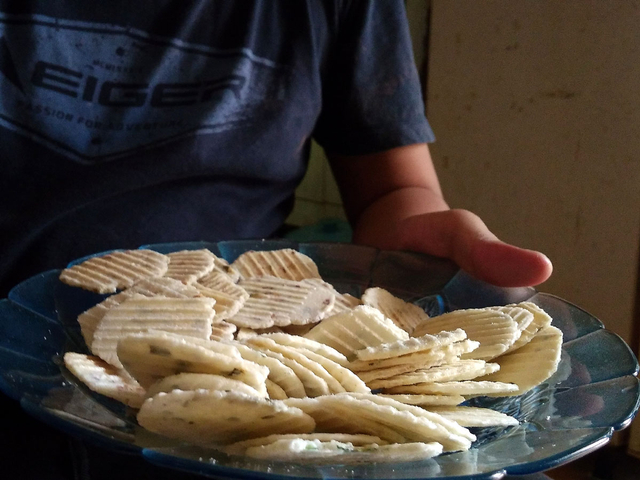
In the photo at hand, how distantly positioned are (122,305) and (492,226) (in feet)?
Answer: 3.38

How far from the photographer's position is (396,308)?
57cm

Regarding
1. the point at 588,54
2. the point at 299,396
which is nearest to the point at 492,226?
the point at 588,54

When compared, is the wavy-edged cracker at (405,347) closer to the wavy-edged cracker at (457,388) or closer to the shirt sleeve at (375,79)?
the wavy-edged cracker at (457,388)

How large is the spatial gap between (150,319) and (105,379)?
0.07 metres

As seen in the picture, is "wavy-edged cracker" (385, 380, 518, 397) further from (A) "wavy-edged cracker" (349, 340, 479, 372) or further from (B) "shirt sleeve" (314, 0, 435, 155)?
(B) "shirt sleeve" (314, 0, 435, 155)

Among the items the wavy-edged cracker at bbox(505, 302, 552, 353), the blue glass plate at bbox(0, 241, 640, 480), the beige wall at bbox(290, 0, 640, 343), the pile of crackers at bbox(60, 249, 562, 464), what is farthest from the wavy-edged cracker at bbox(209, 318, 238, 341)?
the beige wall at bbox(290, 0, 640, 343)

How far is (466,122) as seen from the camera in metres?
1.37

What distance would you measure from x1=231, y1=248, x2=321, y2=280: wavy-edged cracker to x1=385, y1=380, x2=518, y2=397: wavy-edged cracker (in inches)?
9.6

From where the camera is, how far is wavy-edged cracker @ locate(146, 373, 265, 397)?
13.2 inches

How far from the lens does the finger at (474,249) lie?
0.57 meters

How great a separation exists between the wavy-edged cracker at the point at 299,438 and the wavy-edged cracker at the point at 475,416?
0.06 meters

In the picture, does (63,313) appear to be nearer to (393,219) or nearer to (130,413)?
(130,413)

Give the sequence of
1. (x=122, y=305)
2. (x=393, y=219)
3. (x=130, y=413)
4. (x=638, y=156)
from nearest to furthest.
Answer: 1. (x=130, y=413)
2. (x=122, y=305)
3. (x=393, y=219)
4. (x=638, y=156)

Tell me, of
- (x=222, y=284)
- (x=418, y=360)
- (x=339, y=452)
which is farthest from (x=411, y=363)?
(x=222, y=284)
